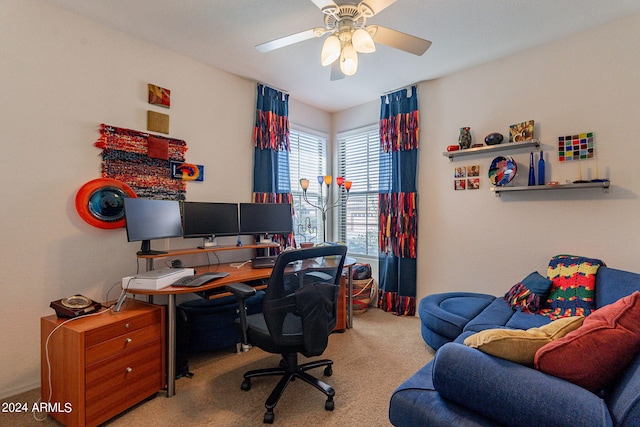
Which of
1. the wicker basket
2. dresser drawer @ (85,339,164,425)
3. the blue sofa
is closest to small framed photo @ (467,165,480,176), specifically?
the wicker basket

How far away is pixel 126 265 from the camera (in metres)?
2.51

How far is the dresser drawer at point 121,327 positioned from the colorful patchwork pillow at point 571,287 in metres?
2.78

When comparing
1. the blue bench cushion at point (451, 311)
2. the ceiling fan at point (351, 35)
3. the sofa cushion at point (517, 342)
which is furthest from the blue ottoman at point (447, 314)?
the ceiling fan at point (351, 35)

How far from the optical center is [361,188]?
4168 millimetres

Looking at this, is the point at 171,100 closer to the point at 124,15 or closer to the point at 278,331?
the point at 124,15

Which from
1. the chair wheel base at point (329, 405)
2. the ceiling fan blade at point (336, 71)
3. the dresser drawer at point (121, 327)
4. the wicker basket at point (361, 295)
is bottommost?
the chair wheel base at point (329, 405)

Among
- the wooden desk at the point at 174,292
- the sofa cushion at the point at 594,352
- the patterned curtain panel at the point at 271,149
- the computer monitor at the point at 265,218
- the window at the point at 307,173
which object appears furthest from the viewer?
the window at the point at 307,173

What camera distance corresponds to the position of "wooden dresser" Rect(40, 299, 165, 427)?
164 cm

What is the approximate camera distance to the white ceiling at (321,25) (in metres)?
2.13

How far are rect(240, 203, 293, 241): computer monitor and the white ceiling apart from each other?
4.66 ft

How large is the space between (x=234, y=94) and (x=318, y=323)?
2.60 meters

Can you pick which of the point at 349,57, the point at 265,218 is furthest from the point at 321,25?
the point at 265,218

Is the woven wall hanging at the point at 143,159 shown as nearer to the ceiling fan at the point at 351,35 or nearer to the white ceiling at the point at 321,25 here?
the white ceiling at the point at 321,25

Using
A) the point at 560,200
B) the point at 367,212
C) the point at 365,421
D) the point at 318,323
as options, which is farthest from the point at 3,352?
the point at 560,200
